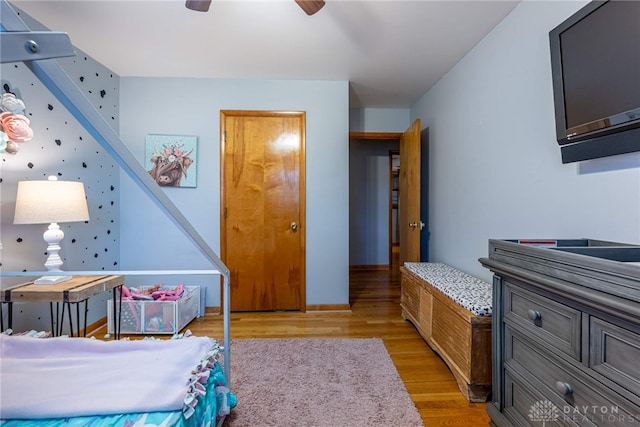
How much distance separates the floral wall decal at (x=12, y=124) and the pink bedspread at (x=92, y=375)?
1157 mm

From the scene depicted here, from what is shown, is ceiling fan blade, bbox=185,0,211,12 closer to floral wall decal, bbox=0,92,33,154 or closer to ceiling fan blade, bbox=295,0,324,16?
ceiling fan blade, bbox=295,0,324,16

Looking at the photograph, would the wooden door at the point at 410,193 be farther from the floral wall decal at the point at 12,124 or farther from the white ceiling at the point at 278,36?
the floral wall decal at the point at 12,124

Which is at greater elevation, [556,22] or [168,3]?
[168,3]

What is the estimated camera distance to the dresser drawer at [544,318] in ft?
3.27

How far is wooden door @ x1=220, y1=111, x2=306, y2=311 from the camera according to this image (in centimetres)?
309

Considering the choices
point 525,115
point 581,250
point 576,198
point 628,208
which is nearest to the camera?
point 581,250

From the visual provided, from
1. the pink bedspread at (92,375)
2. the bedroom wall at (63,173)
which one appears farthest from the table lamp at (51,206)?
the pink bedspread at (92,375)

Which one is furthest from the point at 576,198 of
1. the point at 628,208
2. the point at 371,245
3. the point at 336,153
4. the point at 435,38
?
the point at 371,245

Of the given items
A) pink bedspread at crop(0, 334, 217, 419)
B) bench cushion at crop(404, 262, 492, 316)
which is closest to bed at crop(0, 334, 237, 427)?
pink bedspread at crop(0, 334, 217, 419)

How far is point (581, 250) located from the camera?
1.09 metres

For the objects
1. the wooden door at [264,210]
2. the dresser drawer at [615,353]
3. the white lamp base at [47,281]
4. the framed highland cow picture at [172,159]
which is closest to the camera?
the dresser drawer at [615,353]

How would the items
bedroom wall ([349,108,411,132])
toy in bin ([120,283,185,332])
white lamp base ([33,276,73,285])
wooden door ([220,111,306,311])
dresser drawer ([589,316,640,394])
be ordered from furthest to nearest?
bedroom wall ([349,108,411,132])
wooden door ([220,111,306,311])
toy in bin ([120,283,185,332])
white lamp base ([33,276,73,285])
dresser drawer ([589,316,640,394])

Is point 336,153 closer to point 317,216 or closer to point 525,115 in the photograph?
point 317,216

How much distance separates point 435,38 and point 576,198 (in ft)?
5.12
